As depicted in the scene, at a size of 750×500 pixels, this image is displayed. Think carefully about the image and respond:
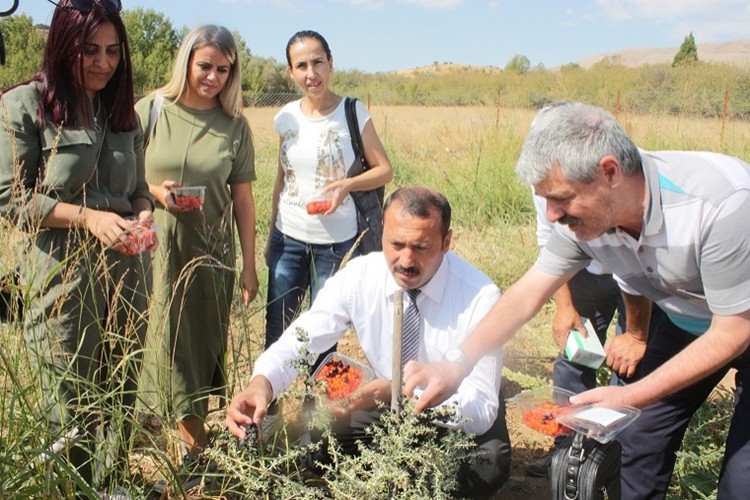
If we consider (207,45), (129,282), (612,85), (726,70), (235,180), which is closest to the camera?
(129,282)

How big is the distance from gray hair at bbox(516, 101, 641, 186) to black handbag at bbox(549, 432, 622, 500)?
675mm

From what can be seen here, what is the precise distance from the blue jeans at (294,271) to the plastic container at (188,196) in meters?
0.63

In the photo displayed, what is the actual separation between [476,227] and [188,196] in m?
4.59

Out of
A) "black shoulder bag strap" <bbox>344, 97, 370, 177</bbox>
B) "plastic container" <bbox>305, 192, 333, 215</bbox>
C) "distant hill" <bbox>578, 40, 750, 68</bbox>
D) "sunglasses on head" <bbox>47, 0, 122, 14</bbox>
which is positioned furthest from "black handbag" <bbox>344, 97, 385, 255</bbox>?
"distant hill" <bbox>578, 40, 750, 68</bbox>

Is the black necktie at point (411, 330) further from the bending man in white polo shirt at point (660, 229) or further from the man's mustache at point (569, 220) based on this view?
the man's mustache at point (569, 220)

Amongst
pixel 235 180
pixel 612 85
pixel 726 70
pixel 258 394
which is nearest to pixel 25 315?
pixel 258 394

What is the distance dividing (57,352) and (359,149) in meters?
1.73

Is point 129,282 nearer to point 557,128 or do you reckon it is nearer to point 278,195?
point 278,195

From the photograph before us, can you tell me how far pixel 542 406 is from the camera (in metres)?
2.43

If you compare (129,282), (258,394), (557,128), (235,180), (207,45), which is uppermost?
(207,45)

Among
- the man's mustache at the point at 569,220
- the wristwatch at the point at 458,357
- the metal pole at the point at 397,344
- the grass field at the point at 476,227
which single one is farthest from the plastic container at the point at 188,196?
the man's mustache at the point at 569,220

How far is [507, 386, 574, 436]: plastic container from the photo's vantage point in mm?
2319

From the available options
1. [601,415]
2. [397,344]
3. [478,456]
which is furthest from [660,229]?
[478,456]

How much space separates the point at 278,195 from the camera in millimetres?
3641
